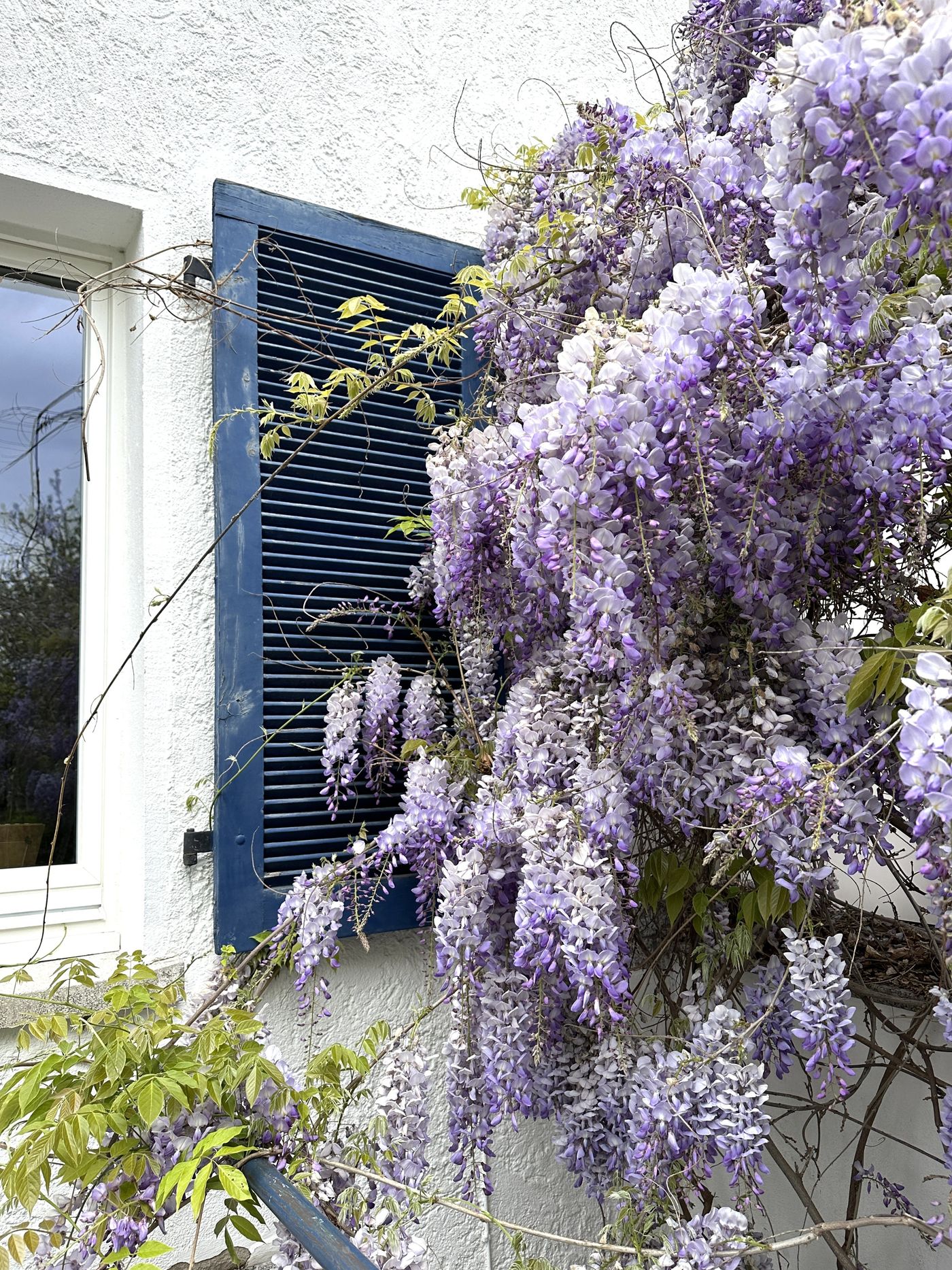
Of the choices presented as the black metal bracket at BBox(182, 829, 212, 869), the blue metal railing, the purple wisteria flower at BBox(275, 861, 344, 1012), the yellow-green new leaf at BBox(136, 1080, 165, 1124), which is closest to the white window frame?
the black metal bracket at BBox(182, 829, 212, 869)

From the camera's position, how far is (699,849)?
1.76m

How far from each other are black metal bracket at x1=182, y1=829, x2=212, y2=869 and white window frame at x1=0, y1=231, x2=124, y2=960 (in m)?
0.19

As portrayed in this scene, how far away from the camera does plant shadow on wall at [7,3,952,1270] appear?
128cm

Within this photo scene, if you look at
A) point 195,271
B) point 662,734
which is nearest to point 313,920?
point 662,734

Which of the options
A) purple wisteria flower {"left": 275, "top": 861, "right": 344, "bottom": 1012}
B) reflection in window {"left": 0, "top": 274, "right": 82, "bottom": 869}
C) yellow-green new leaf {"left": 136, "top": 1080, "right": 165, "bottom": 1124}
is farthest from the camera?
reflection in window {"left": 0, "top": 274, "right": 82, "bottom": 869}

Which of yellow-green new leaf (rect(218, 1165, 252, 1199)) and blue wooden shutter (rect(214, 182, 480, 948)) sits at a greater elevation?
blue wooden shutter (rect(214, 182, 480, 948))

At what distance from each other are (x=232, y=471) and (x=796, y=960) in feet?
5.11

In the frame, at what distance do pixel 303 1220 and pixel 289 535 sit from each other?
1.46 m

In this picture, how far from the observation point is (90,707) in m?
2.13

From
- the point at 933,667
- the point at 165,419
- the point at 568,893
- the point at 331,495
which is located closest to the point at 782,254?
the point at 933,667

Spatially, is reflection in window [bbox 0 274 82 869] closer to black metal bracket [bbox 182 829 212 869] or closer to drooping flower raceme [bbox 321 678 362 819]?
black metal bracket [bbox 182 829 212 869]

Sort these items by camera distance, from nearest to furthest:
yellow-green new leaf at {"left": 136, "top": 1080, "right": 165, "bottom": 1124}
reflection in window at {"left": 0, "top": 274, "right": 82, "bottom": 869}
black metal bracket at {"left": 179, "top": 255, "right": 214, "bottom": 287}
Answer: yellow-green new leaf at {"left": 136, "top": 1080, "right": 165, "bottom": 1124} → reflection in window at {"left": 0, "top": 274, "right": 82, "bottom": 869} → black metal bracket at {"left": 179, "top": 255, "right": 214, "bottom": 287}

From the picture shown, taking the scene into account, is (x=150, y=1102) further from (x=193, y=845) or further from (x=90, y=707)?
(x=90, y=707)

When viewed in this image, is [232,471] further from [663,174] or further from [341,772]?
[663,174]
